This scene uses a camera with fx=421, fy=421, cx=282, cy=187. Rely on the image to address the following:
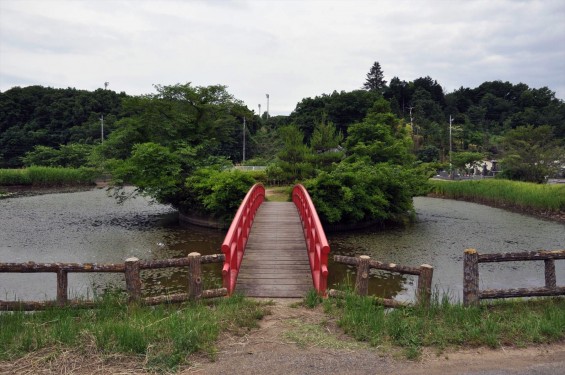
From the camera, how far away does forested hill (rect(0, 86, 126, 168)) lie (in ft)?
187

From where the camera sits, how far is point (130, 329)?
16.3ft

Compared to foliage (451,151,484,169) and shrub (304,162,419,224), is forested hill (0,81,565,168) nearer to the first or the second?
foliage (451,151,484,169)

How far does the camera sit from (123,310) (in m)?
6.07

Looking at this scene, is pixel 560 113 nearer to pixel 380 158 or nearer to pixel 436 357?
pixel 380 158

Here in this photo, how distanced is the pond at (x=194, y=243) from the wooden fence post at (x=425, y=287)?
2015mm

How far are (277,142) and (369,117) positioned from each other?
31016 millimetres

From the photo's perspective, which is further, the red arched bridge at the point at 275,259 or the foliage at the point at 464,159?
the foliage at the point at 464,159

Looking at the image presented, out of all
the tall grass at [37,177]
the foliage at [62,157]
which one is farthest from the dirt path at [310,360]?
the foliage at [62,157]

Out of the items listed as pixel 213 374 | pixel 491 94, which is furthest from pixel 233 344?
pixel 491 94

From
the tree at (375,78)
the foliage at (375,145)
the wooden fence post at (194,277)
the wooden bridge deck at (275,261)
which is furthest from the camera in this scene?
the tree at (375,78)

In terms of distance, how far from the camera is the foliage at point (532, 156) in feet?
98.7

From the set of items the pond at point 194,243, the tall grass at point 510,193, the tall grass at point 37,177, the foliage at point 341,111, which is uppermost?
the foliage at point 341,111

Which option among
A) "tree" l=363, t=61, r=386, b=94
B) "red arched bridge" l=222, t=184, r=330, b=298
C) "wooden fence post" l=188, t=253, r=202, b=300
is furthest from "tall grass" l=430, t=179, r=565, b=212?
"tree" l=363, t=61, r=386, b=94

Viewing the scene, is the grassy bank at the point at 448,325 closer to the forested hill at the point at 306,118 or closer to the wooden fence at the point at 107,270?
the wooden fence at the point at 107,270
